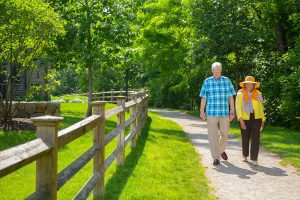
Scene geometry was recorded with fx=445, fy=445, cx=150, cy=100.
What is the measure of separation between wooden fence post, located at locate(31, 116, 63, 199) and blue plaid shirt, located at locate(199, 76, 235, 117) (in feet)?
19.6

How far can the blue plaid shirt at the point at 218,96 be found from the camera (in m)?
9.13

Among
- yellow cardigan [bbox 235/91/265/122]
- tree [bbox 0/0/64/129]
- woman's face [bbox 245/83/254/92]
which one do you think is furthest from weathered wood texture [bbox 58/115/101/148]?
tree [bbox 0/0/64/129]

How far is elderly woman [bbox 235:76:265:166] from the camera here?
9.24 meters

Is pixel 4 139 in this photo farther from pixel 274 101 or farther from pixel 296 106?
pixel 274 101

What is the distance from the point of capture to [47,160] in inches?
134

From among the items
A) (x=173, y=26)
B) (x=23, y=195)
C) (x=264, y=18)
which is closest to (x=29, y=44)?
(x=23, y=195)

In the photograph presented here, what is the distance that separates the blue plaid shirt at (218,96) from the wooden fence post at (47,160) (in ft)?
19.6

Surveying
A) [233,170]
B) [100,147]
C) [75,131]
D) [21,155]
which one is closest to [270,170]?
[233,170]

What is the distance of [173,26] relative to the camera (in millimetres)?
31875

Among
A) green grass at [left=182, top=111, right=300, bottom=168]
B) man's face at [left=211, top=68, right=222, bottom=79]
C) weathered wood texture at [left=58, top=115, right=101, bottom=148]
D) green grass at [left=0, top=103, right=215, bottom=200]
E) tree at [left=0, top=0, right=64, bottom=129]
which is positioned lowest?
green grass at [left=182, top=111, right=300, bottom=168]

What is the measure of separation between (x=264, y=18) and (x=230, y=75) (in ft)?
13.4

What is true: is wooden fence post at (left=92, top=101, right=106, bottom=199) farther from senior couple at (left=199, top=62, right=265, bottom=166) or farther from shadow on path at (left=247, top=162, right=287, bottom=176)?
shadow on path at (left=247, top=162, right=287, bottom=176)

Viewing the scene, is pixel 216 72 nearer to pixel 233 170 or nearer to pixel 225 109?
pixel 225 109

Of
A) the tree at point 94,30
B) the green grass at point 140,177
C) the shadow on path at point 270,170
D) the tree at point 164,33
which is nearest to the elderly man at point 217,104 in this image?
the green grass at point 140,177
